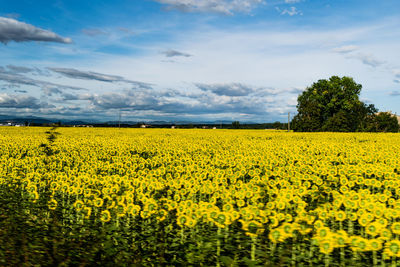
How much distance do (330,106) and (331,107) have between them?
32.3 inches

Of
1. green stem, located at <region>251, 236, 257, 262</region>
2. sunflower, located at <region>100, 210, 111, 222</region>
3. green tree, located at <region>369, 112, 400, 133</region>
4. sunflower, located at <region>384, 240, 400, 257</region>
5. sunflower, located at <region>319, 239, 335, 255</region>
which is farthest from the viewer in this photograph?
green tree, located at <region>369, 112, 400, 133</region>

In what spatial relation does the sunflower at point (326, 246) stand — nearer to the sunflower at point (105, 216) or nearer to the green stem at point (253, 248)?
the green stem at point (253, 248)

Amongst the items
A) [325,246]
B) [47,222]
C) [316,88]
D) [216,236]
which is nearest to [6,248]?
[47,222]

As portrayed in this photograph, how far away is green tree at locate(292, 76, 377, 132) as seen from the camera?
2958 inches

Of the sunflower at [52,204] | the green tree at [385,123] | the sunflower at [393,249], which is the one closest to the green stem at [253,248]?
the sunflower at [393,249]

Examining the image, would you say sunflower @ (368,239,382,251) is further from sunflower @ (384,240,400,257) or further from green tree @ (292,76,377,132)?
green tree @ (292,76,377,132)

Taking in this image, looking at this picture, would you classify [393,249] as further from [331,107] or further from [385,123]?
[385,123]

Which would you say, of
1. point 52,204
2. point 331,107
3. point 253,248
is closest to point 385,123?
point 331,107

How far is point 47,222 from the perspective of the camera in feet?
20.2

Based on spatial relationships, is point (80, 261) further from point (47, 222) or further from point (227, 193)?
point (227, 193)

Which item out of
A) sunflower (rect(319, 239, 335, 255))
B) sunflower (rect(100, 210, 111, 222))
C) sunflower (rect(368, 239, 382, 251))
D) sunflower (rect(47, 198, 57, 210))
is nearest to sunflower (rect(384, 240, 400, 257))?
sunflower (rect(368, 239, 382, 251))

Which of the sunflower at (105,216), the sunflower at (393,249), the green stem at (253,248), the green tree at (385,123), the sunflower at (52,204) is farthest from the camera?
the green tree at (385,123)

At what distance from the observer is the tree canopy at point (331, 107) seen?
74831 millimetres

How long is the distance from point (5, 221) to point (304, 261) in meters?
5.62
